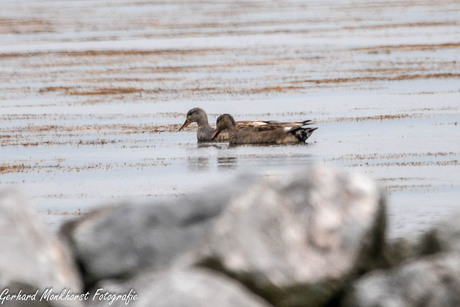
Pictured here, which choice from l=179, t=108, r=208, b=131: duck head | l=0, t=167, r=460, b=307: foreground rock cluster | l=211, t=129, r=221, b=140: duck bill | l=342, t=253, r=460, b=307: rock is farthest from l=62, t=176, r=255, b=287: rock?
l=179, t=108, r=208, b=131: duck head

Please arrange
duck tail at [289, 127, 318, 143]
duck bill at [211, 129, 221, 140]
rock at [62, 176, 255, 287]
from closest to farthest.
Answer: rock at [62, 176, 255, 287] < duck tail at [289, 127, 318, 143] < duck bill at [211, 129, 221, 140]

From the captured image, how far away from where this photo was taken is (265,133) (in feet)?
72.3

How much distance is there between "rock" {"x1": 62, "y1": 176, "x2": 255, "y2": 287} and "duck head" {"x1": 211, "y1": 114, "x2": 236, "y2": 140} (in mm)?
12078

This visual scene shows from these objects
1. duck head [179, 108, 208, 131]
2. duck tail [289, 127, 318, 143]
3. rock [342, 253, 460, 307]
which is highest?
rock [342, 253, 460, 307]

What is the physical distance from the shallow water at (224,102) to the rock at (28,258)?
4.36 metres

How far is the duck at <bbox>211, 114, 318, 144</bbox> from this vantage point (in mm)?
21703

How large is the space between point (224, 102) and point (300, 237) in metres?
18.1

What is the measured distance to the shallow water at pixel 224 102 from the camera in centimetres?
1777

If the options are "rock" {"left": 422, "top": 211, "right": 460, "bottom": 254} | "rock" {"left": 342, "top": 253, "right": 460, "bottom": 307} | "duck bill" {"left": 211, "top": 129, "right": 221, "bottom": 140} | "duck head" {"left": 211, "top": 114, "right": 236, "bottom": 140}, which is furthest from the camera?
"duck bill" {"left": 211, "top": 129, "right": 221, "bottom": 140}

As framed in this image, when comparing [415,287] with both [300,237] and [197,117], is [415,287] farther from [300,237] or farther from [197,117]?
[197,117]

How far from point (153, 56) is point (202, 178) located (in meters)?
21.2

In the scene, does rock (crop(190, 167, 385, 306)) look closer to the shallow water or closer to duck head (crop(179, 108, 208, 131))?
the shallow water

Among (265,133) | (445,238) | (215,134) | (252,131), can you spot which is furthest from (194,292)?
(215,134)

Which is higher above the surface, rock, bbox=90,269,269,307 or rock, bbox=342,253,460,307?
rock, bbox=90,269,269,307
